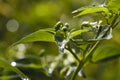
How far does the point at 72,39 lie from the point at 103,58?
50cm

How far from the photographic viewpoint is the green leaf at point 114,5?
122cm

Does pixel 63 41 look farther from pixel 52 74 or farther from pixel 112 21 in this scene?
pixel 52 74

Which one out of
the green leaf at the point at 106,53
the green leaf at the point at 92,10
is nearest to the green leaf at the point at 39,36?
the green leaf at the point at 92,10

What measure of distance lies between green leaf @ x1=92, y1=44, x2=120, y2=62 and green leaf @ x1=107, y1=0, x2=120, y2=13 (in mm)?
395

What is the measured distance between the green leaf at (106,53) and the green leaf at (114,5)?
1.30 feet

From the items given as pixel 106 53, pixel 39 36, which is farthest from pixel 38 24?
pixel 39 36

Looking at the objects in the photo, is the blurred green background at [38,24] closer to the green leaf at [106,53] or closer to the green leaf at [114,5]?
the green leaf at [106,53]

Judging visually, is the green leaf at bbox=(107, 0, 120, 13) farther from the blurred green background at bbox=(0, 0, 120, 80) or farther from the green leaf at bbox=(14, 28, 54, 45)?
the blurred green background at bbox=(0, 0, 120, 80)

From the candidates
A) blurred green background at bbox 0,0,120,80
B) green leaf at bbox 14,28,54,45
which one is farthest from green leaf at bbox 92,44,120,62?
blurred green background at bbox 0,0,120,80

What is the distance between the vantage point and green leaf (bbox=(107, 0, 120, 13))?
1.22 metres

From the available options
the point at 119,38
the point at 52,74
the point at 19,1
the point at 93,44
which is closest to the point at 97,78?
the point at 119,38

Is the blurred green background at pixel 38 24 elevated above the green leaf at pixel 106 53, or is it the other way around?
the blurred green background at pixel 38 24

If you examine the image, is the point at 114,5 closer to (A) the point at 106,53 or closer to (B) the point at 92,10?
(B) the point at 92,10

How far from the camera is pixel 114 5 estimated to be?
4.02ft
